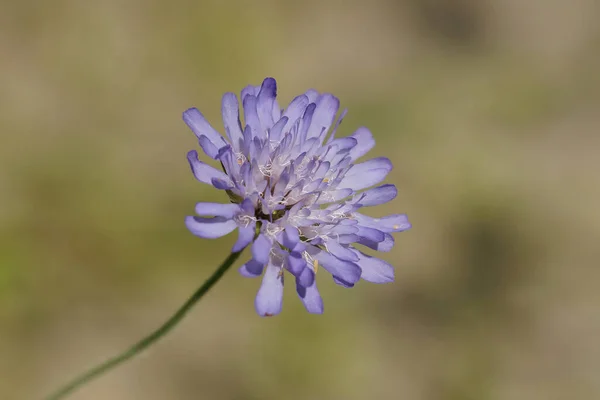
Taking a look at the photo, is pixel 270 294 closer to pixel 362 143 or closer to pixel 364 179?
pixel 364 179

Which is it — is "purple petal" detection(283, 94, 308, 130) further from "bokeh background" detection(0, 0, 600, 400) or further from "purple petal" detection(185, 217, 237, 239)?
"bokeh background" detection(0, 0, 600, 400)

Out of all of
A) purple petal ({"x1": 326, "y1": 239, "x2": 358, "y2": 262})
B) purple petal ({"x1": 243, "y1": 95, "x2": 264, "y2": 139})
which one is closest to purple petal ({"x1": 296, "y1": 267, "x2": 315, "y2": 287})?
purple petal ({"x1": 326, "y1": 239, "x2": 358, "y2": 262})

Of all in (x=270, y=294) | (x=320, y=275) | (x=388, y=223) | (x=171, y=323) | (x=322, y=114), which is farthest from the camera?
(x=320, y=275)

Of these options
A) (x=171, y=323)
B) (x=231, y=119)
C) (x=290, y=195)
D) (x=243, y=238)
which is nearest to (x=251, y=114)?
(x=231, y=119)

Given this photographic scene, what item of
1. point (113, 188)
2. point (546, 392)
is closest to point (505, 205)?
point (546, 392)

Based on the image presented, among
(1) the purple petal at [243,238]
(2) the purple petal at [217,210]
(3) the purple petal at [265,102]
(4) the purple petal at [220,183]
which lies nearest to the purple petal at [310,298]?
(1) the purple petal at [243,238]

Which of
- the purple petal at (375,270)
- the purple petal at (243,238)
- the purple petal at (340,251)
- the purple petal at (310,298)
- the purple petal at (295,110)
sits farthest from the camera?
the purple petal at (295,110)

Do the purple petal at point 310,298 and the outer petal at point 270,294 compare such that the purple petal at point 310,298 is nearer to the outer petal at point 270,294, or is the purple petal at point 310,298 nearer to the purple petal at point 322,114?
the outer petal at point 270,294

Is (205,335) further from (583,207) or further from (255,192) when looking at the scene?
(583,207)
